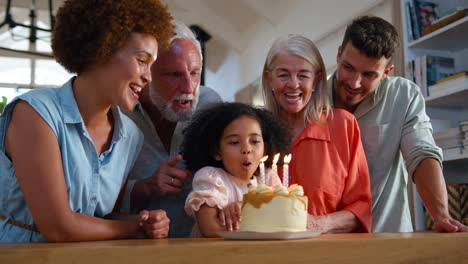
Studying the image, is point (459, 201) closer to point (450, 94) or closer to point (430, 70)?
point (450, 94)

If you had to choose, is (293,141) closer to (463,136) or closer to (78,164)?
(78,164)

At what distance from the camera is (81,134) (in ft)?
4.51

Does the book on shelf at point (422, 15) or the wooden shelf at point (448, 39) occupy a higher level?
the book on shelf at point (422, 15)

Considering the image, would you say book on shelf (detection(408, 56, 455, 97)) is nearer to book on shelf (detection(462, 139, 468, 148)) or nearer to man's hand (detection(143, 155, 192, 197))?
book on shelf (detection(462, 139, 468, 148))

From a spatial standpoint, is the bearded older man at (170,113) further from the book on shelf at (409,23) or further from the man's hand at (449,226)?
the book on shelf at (409,23)

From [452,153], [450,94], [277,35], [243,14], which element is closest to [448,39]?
[450,94]

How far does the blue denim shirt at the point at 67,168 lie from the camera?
129 centimetres

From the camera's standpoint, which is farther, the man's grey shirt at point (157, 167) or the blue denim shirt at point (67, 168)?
the man's grey shirt at point (157, 167)

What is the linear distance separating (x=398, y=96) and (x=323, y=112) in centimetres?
52

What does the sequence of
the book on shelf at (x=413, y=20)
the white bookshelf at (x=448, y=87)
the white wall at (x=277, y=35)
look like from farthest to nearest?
the white wall at (x=277, y=35) → the book on shelf at (x=413, y=20) → the white bookshelf at (x=448, y=87)

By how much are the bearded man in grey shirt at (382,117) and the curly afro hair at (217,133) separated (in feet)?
1.82

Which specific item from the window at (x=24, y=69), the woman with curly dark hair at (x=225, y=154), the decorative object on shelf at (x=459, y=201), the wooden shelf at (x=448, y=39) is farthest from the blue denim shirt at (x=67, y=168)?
the window at (x=24, y=69)

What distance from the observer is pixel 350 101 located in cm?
221

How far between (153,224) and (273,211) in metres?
0.38
